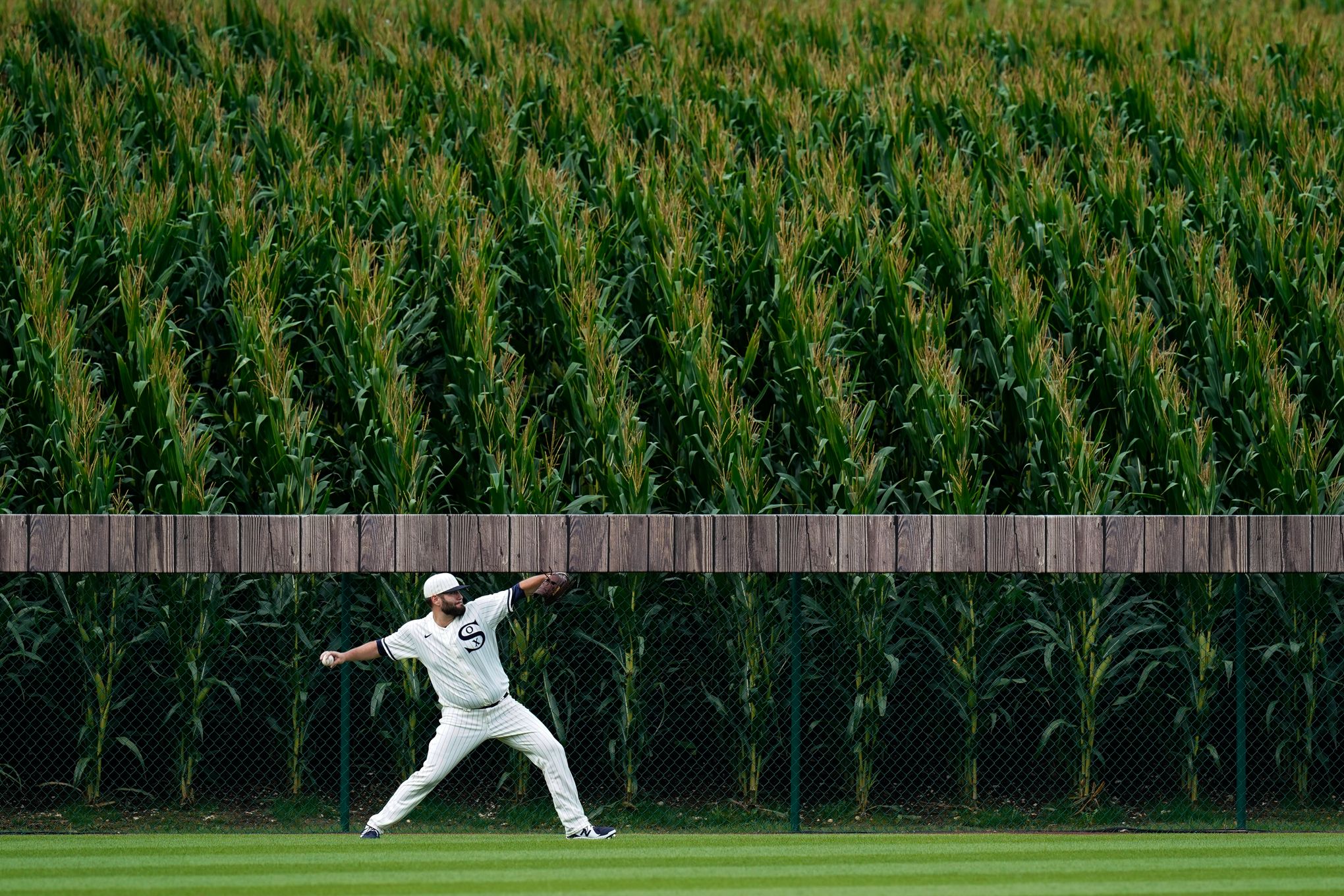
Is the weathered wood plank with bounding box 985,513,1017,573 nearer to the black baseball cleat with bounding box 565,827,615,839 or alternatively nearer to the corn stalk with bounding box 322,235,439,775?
the black baseball cleat with bounding box 565,827,615,839

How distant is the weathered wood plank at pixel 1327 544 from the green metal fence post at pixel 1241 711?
54 cm

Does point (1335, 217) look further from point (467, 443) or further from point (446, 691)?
point (446, 691)

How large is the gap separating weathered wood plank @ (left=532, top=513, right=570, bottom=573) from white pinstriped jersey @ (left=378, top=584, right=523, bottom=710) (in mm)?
999

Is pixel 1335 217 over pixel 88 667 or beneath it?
over

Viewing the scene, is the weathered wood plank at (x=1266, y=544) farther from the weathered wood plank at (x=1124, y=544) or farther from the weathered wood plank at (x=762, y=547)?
the weathered wood plank at (x=762, y=547)

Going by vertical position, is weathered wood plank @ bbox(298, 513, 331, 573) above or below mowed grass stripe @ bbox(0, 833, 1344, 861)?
above

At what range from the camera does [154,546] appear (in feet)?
37.4

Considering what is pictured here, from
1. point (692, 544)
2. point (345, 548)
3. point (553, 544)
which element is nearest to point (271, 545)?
point (345, 548)

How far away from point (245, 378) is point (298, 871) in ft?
17.1

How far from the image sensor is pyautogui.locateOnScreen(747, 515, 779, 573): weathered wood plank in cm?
1155

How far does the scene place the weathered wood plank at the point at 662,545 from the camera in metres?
11.5

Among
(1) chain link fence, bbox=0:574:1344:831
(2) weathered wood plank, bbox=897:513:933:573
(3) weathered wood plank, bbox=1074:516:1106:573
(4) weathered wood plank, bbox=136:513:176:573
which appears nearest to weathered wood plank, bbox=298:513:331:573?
(1) chain link fence, bbox=0:574:1344:831

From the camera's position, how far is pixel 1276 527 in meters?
11.5

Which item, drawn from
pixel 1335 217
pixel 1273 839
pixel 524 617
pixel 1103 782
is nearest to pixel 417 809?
pixel 524 617
